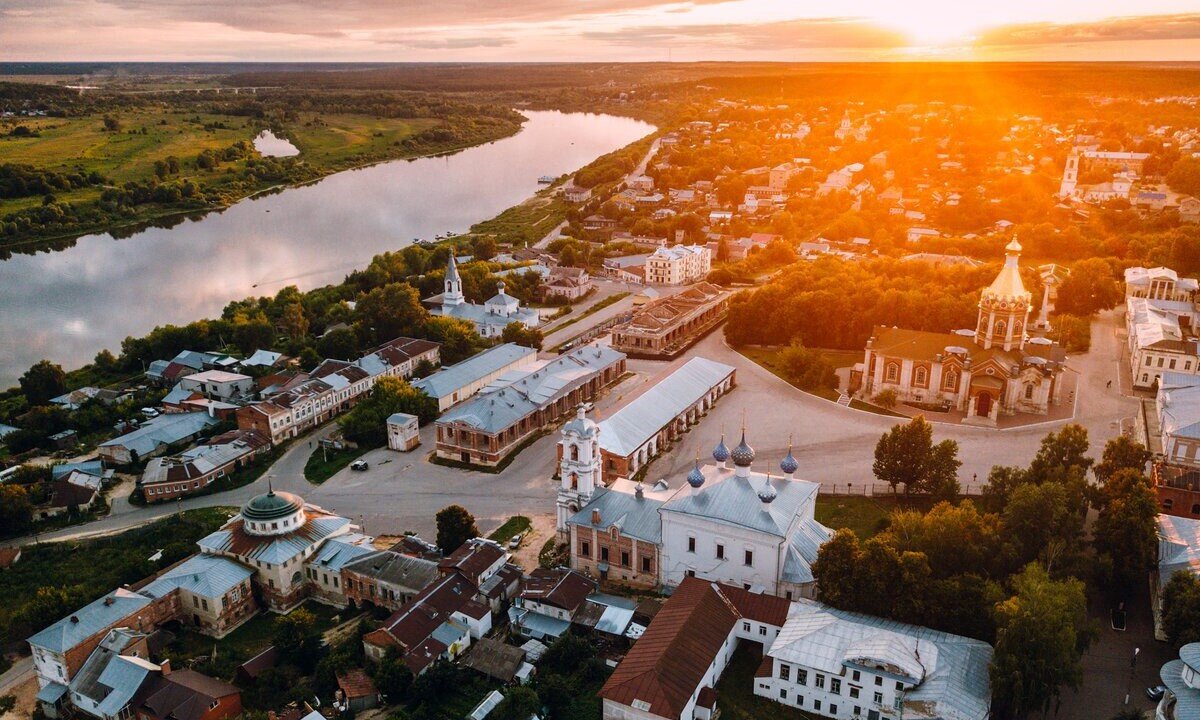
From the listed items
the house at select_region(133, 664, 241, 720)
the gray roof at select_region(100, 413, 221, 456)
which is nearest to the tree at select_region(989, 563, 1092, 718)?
the house at select_region(133, 664, 241, 720)

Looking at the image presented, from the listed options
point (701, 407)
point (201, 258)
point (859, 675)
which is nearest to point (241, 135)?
point (201, 258)

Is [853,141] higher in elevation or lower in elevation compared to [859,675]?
higher

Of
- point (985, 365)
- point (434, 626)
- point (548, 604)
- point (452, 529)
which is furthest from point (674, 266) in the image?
point (434, 626)

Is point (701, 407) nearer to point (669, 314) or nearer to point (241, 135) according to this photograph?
point (669, 314)

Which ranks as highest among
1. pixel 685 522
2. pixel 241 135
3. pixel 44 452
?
pixel 241 135

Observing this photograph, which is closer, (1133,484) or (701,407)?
(1133,484)

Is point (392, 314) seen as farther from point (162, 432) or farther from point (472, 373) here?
point (162, 432)
